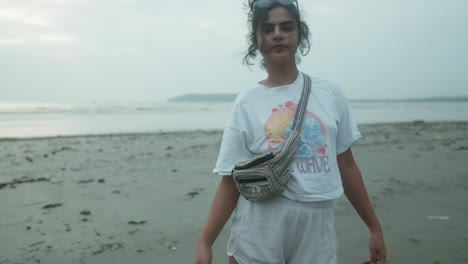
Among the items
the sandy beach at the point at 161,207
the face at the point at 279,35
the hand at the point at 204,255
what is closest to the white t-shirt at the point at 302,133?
the face at the point at 279,35

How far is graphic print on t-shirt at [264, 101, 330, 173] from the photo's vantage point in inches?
67.1

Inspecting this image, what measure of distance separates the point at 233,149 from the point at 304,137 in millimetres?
303

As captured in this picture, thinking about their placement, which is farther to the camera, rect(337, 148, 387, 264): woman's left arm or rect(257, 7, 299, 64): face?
rect(337, 148, 387, 264): woman's left arm

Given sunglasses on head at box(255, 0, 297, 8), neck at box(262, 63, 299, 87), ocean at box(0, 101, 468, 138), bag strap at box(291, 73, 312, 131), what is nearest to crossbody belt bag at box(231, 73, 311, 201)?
bag strap at box(291, 73, 312, 131)

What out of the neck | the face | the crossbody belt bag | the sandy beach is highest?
the face

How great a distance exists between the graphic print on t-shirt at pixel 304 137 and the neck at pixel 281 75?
13cm

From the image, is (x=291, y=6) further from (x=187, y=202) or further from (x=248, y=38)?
(x=187, y=202)

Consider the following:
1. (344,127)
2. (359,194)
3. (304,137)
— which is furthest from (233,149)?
(359,194)

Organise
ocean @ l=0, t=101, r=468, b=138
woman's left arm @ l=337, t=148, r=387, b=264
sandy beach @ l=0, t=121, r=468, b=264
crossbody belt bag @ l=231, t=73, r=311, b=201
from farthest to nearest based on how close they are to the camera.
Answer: ocean @ l=0, t=101, r=468, b=138 < sandy beach @ l=0, t=121, r=468, b=264 < woman's left arm @ l=337, t=148, r=387, b=264 < crossbody belt bag @ l=231, t=73, r=311, b=201

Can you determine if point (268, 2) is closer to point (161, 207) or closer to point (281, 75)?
point (281, 75)

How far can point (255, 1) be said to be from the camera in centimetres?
188

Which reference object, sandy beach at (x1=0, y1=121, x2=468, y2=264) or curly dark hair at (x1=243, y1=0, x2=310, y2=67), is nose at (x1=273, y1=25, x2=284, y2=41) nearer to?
curly dark hair at (x1=243, y1=0, x2=310, y2=67)

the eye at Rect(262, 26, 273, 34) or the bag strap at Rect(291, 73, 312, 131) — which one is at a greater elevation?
the eye at Rect(262, 26, 273, 34)

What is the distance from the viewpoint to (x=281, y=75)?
1836mm
